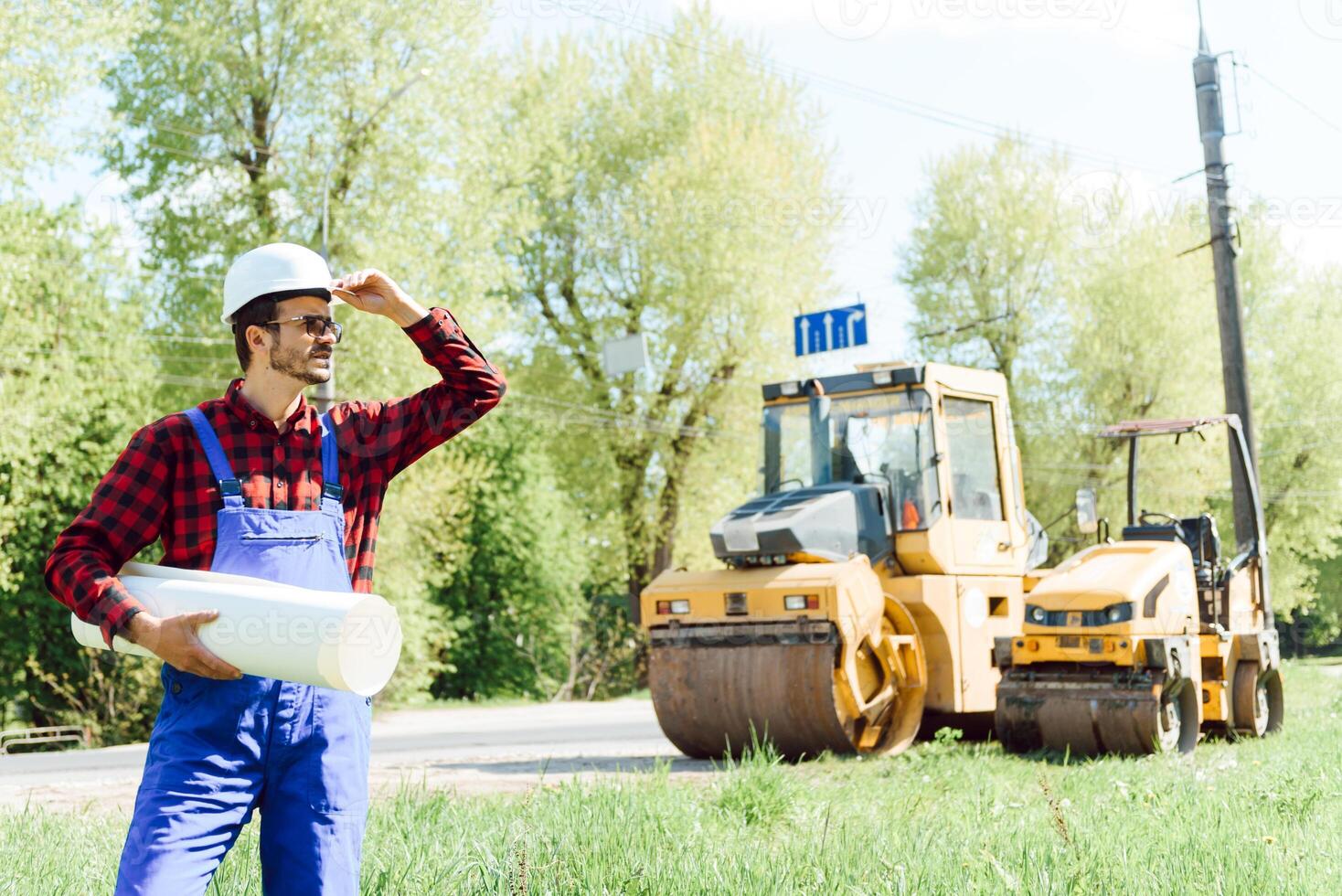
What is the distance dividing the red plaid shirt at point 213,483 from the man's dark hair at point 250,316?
0.09m

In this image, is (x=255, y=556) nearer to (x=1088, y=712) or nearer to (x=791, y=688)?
(x=791, y=688)

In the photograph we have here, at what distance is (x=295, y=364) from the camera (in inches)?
138

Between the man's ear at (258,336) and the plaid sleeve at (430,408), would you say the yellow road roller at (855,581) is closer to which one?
the plaid sleeve at (430,408)

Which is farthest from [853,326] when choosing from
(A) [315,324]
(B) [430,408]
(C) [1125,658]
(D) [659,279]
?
(A) [315,324]

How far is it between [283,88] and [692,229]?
9.60m

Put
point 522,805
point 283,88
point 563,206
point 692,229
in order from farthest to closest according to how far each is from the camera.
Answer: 1. point 563,206
2. point 692,229
3. point 283,88
4. point 522,805

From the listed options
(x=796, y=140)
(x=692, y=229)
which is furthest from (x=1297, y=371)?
(x=692, y=229)

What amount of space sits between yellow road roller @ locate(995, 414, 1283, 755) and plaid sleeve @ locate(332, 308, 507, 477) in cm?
724

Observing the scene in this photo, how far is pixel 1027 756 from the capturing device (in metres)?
10.1

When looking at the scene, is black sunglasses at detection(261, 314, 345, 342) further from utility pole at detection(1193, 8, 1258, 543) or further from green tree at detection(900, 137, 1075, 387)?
green tree at detection(900, 137, 1075, 387)

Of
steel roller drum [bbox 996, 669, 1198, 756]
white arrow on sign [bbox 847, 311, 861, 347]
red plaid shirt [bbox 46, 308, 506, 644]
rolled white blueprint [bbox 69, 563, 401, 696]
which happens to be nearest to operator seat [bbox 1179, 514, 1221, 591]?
steel roller drum [bbox 996, 669, 1198, 756]

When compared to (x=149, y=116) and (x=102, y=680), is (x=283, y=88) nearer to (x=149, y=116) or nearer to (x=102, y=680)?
(x=149, y=116)

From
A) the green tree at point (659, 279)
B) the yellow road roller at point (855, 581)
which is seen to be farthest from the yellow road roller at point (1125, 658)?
the green tree at point (659, 279)

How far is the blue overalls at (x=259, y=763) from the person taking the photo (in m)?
3.13
